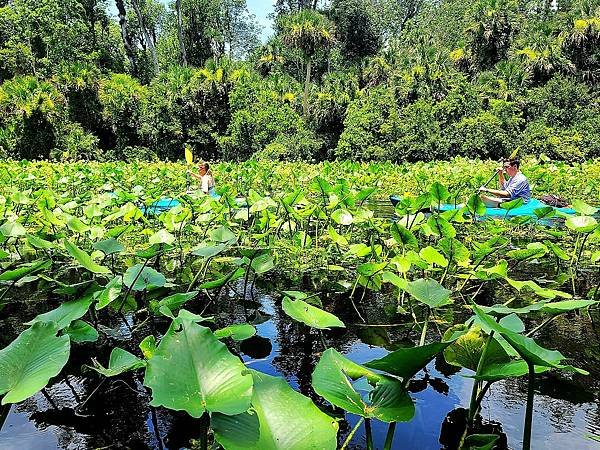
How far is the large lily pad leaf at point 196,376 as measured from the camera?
82 centimetres

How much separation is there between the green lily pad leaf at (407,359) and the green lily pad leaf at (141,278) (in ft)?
3.30

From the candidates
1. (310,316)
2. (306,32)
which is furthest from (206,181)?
(306,32)

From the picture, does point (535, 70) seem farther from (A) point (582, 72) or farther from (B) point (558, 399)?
(B) point (558, 399)

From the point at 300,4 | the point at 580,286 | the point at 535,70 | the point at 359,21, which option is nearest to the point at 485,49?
the point at 535,70

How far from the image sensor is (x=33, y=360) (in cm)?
97

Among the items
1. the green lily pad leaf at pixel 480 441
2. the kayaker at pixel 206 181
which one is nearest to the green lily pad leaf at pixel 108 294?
the green lily pad leaf at pixel 480 441

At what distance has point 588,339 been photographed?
2.17 meters

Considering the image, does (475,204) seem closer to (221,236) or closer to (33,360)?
(221,236)

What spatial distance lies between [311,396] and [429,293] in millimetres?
495

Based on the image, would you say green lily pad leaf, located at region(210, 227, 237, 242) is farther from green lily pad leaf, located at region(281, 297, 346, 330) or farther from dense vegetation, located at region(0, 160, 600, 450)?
green lily pad leaf, located at region(281, 297, 346, 330)

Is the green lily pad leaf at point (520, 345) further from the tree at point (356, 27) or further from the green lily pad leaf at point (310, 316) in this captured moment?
the tree at point (356, 27)

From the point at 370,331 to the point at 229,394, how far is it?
58.0 inches

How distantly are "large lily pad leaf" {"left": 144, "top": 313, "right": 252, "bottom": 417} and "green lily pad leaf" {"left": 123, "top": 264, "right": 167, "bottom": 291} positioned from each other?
81cm

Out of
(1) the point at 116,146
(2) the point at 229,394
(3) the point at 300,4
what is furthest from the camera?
(3) the point at 300,4
